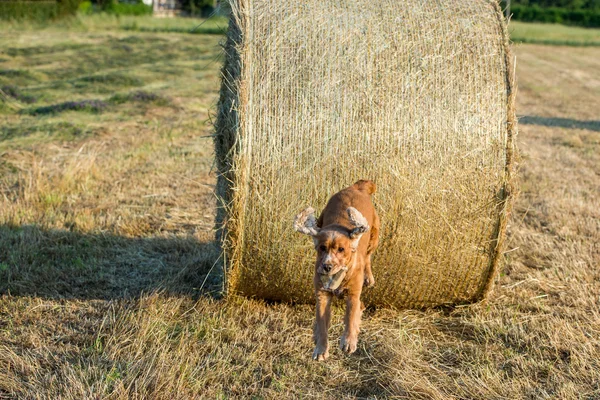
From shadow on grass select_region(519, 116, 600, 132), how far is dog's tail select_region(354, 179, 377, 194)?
1092 cm

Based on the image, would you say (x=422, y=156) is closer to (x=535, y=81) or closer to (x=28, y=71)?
(x=28, y=71)

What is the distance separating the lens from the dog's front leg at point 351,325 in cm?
428

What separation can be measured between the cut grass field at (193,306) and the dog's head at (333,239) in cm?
Answer: 118

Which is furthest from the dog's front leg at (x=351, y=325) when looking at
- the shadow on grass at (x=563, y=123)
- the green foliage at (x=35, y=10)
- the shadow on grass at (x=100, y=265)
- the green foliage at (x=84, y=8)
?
the green foliage at (x=84, y=8)

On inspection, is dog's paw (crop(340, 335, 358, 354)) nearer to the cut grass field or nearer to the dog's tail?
the cut grass field

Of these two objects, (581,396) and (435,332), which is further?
(435,332)

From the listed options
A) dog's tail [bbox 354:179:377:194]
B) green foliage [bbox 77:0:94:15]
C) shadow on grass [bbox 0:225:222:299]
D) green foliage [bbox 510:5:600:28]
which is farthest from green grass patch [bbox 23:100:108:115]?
green foliage [bbox 510:5:600:28]

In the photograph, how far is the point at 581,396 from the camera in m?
4.69

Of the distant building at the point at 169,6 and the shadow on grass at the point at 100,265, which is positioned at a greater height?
the distant building at the point at 169,6

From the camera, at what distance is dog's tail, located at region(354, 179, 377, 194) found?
16.8ft

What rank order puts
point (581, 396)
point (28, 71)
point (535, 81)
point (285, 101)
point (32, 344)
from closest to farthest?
1. point (581, 396)
2. point (32, 344)
3. point (285, 101)
4. point (28, 71)
5. point (535, 81)

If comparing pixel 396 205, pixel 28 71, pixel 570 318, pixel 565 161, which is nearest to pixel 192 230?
pixel 396 205

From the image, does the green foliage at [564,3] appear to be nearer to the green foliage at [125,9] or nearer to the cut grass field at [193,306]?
the green foliage at [125,9]

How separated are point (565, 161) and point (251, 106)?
7597mm
